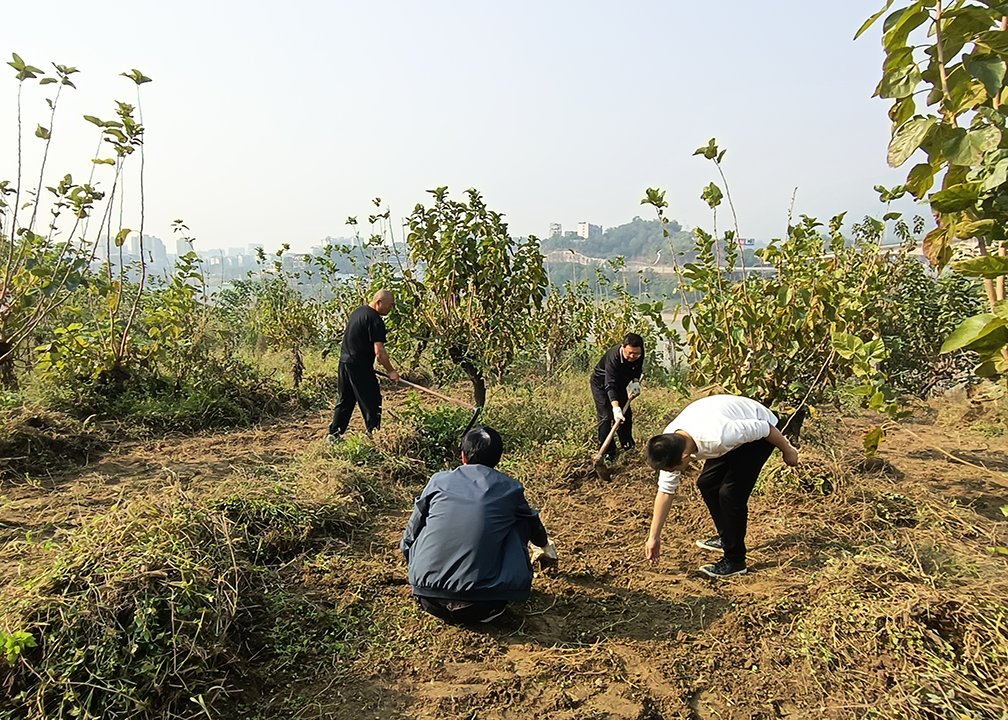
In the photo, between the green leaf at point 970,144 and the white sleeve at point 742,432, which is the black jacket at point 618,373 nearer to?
the white sleeve at point 742,432

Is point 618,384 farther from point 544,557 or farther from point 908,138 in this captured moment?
point 908,138

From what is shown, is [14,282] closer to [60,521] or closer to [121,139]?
[121,139]

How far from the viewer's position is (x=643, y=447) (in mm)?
6145

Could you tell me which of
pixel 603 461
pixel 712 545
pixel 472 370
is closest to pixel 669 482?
pixel 712 545

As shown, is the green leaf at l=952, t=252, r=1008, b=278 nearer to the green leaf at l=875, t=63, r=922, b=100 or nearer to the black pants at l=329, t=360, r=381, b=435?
the green leaf at l=875, t=63, r=922, b=100

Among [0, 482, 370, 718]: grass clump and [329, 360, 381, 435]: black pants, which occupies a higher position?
[329, 360, 381, 435]: black pants

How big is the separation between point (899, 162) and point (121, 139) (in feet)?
22.3

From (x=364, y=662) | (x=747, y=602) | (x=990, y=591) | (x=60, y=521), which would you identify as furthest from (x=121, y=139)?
(x=990, y=591)

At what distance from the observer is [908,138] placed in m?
1.72

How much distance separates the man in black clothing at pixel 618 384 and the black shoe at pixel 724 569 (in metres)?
1.68

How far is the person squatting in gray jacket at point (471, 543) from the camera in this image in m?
3.14

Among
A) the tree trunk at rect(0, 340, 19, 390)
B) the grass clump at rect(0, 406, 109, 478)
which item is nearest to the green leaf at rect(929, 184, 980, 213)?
the grass clump at rect(0, 406, 109, 478)

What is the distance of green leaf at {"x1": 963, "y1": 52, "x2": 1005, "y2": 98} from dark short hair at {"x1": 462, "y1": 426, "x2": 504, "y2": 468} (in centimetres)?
247

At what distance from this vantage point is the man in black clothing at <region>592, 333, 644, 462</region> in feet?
18.2
